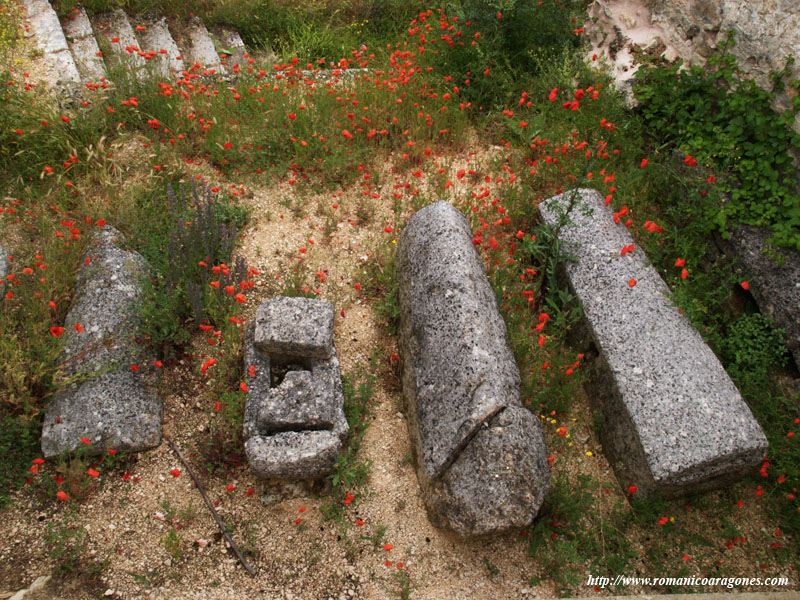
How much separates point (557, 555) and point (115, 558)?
245 cm

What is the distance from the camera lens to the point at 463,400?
3.32 meters

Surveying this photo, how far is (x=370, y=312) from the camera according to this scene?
4.42 meters

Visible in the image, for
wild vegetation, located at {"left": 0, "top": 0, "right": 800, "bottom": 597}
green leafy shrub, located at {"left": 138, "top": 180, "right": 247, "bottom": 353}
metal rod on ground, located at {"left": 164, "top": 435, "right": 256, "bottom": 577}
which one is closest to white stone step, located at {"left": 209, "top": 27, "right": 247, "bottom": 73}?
wild vegetation, located at {"left": 0, "top": 0, "right": 800, "bottom": 597}

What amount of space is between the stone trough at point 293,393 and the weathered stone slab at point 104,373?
68 cm

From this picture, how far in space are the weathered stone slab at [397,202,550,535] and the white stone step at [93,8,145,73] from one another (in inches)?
149

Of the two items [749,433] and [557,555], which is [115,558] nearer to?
[557,555]

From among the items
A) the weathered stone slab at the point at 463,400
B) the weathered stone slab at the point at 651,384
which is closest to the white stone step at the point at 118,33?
the weathered stone slab at the point at 463,400

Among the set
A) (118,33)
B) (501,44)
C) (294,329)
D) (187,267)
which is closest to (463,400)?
(294,329)

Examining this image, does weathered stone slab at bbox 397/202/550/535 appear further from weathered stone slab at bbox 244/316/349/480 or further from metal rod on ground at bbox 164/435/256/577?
metal rod on ground at bbox 164/435/256/577

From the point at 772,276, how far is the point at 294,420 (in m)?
3.57

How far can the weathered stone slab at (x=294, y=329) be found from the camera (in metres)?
3.65

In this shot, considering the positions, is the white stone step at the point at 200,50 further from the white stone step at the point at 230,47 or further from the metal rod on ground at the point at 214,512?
the metal rod on ground at the point at 214,512

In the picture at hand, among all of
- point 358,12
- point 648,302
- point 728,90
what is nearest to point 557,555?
point 648,302

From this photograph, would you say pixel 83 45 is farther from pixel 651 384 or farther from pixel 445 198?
pixel 651 384
